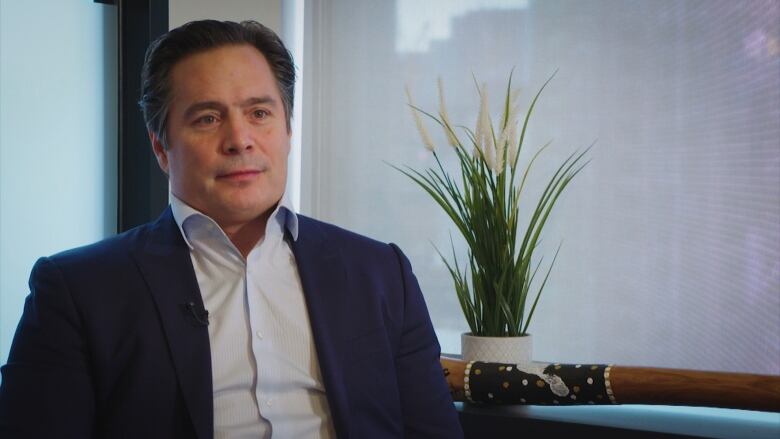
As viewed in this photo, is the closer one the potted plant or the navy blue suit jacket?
the navy blue suit jacket

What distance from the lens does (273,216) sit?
1.71 metres

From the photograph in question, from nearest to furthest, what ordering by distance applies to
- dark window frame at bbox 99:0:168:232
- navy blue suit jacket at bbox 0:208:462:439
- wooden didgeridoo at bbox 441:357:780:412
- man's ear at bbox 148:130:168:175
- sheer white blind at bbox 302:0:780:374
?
navy blue suit jacket at bbox 0:208:462:439, man's ear at bbox 148:130:168:175, wooden didgeridoo at bbox 441:357:780:412, sheer white blind at bbox 302:0:780:374, dark window frame at bbox 99:0:168:232

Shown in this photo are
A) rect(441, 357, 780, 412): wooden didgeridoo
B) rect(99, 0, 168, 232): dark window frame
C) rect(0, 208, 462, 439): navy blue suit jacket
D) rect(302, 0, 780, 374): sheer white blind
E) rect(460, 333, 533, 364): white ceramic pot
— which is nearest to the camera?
rect(0, 208, 462, 439): navy blue suit jacket

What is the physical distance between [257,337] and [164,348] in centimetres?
17

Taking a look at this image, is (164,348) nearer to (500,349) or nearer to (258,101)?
(258,101)

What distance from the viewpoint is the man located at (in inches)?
59.9

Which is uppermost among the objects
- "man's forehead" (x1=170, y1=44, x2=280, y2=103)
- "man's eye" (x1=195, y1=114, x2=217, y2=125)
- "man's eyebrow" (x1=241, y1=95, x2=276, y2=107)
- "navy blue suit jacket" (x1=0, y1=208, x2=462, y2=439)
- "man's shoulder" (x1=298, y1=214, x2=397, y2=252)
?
"man's forehead" (x1=170, y1=44, x2=280, y2=103)

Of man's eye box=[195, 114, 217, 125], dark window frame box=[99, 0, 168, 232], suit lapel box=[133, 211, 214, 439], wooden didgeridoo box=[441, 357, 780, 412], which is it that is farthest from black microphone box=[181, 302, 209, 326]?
dark window frame box=[99, 0, 168, 232]

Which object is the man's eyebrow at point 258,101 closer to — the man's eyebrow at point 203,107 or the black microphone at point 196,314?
the man's eyebrow at point 203,107

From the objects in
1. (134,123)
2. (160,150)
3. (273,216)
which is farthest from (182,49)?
(134,123)

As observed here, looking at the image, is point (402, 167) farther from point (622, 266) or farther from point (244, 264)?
point (244, 264)

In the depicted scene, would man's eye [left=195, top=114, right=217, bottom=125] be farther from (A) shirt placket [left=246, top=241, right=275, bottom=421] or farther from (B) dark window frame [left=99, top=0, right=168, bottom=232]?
(B) dark window frame [left=99, top=0, right=168, bottom=232]

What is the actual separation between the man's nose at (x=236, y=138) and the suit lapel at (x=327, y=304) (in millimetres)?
243

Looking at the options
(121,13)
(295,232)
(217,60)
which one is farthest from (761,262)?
(121,13)
